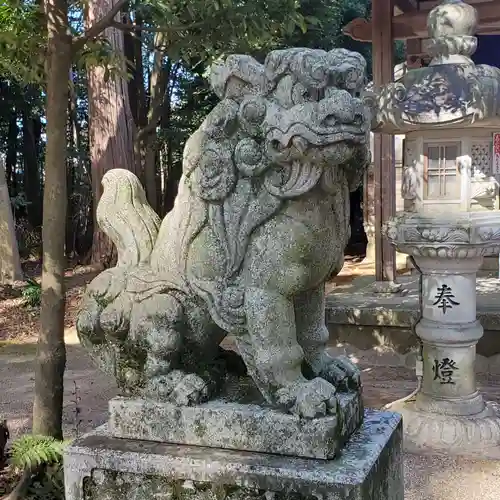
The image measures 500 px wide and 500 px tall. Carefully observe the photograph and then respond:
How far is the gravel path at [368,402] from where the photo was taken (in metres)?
3.87

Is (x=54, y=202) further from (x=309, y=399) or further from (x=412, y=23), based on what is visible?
(x=412, y=23)

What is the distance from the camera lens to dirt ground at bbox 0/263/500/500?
12.8ft

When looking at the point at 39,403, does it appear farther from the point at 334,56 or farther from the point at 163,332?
the point at 334,56

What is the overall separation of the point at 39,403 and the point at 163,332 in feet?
6.78

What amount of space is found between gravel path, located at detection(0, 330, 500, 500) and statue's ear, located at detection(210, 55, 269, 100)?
2812 mm

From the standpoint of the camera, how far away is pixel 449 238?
13.7 feet

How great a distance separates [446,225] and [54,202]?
235cm

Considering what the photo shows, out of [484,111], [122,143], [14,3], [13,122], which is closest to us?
[14,3]

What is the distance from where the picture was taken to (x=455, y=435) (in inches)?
169

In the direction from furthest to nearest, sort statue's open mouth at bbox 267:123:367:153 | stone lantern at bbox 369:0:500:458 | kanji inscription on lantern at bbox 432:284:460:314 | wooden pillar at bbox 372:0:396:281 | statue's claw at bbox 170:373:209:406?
wooden pillar at bbox 372:0:396:281 → kanji inscription on lantern at bbox 432:284:460:314 → stone lantern at bbox 369:0:500:458 → statue's claw at bbox 170:373:209:406 → statue's open mouth at bbox 267:123:367:153

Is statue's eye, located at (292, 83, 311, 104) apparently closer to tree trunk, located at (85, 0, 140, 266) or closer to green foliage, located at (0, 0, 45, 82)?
green foliage, located at (0, 0, 45, 82)

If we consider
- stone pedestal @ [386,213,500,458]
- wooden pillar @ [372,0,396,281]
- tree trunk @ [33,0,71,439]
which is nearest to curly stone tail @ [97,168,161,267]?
tree trunk @ [33,0,71,439]

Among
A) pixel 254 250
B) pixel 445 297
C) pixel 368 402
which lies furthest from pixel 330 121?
pixel 368 402

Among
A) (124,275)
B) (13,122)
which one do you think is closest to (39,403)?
(124,275)
